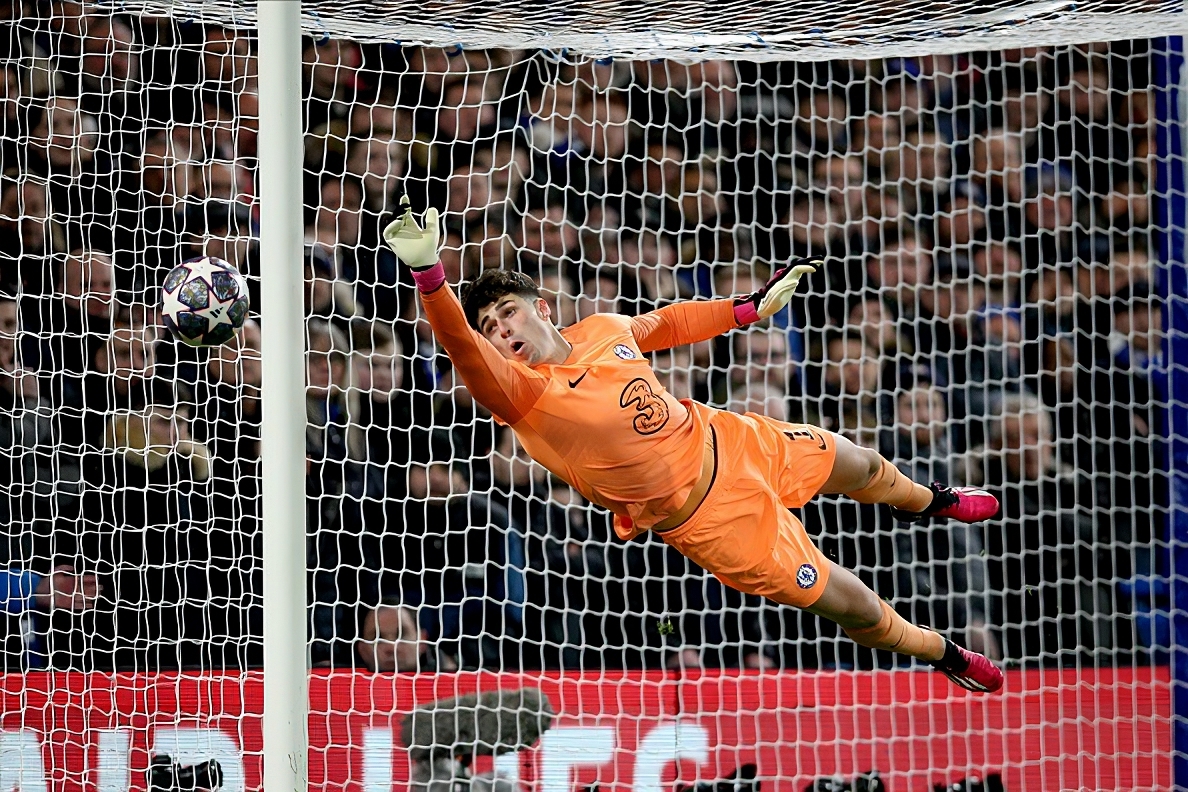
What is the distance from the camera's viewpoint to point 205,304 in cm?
291

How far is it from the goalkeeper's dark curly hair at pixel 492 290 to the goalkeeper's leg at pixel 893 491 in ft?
3.24

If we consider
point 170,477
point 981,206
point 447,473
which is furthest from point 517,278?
point 981,206

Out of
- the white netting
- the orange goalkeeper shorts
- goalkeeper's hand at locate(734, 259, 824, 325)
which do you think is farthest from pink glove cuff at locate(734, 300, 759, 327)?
the white netting

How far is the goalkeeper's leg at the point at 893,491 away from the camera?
12.0ft

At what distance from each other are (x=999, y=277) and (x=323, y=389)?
2.55 metres

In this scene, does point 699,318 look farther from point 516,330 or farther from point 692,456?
point 516,330

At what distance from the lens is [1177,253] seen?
184 inches

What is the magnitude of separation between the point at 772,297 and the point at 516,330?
30.3 inches

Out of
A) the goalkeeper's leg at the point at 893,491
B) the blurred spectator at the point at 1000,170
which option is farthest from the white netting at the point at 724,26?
the goalkeeper's leg at the point at 893,491

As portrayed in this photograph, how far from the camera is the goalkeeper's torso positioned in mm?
3406

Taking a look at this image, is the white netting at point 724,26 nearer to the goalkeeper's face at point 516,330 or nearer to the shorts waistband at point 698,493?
the goalkeeper's face at point 516,330

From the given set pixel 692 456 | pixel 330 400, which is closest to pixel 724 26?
pixel 692 456

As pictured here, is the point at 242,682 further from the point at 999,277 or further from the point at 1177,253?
the point at 1177,253

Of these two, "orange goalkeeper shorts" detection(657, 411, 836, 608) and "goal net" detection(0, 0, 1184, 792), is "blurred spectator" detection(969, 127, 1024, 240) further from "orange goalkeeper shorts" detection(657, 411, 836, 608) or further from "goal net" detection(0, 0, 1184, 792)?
"orange goalkeeper shorts" detection(657, 411, 836, 608)
